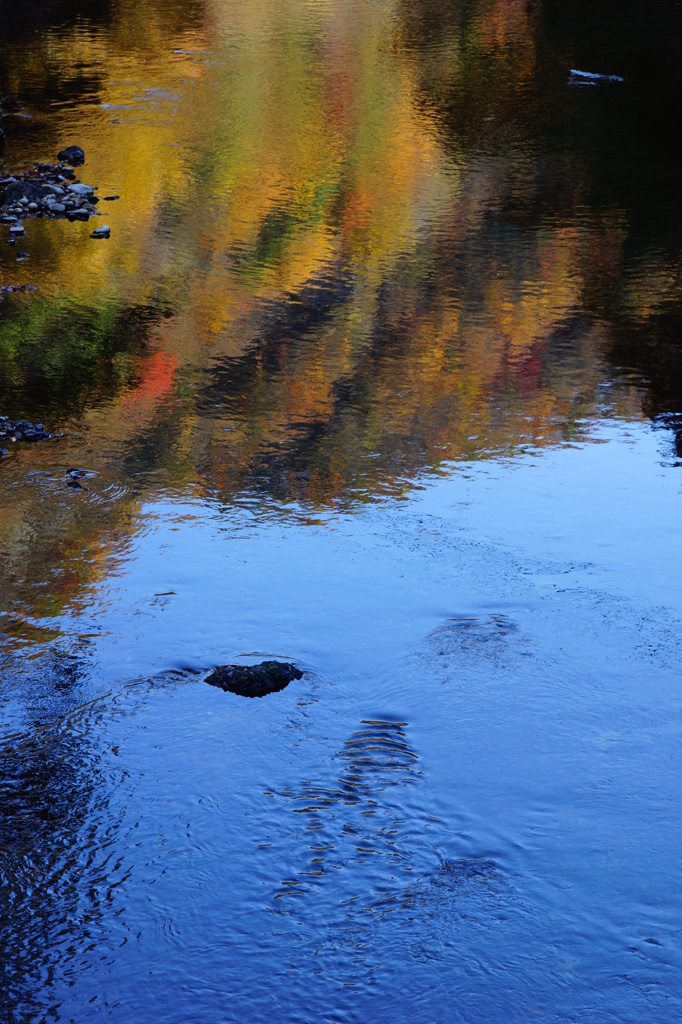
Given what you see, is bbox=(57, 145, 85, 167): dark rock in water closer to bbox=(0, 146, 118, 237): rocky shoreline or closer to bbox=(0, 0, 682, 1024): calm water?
bbox=(0, 146, 118, 237): rocky shoreline

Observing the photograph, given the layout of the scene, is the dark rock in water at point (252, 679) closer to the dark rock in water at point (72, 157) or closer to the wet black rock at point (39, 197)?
the wet black rock at point (39, 197)

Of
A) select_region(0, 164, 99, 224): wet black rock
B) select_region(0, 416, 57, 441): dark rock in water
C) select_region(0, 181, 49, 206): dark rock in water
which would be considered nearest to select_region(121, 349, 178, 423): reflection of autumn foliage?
select_region(0, 416, 57, 441): dark rock in water

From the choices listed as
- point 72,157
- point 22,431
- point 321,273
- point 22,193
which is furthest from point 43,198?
point 22,431

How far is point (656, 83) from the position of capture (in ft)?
69.2

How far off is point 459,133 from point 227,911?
1611 centimetres

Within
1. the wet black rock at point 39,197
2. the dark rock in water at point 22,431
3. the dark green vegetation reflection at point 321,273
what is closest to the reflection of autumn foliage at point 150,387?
the dark green vegetation reflection at point 321,273

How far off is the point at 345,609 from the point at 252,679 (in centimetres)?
89

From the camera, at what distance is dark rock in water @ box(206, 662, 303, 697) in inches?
209

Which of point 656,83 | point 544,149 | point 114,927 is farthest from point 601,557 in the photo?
point 656,83

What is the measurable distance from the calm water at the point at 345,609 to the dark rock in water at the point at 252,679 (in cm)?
8

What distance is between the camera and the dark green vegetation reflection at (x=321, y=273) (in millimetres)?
7934

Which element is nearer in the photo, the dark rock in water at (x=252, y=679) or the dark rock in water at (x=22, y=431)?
the dark rock in water at (x=252, y=679)

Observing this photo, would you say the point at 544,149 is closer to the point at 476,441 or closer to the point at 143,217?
the point at 143,217

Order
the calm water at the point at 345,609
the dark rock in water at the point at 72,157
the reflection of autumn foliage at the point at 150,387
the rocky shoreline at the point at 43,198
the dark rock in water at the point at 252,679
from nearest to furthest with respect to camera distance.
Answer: the calm water at the point at 345,609, the dark rock in water at the point at 252,679, the reflection of autumn foliage at the point at 150,387, the rocky shoreline at the point at 43,198, the dark rock in water at the point at 72,157
